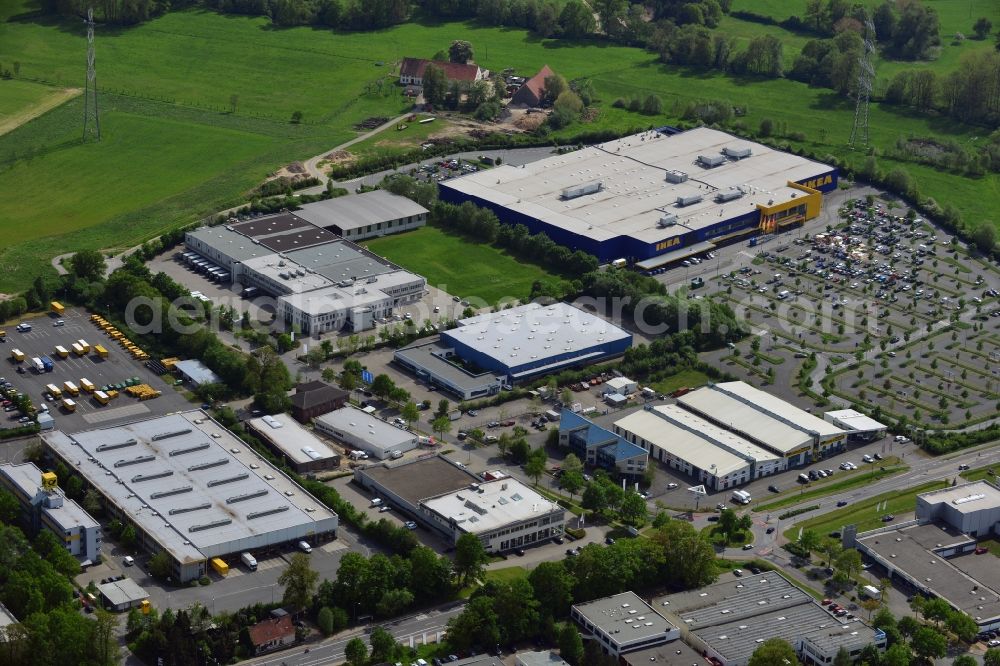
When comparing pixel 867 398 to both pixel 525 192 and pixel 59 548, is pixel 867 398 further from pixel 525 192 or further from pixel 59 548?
pixel 59 548

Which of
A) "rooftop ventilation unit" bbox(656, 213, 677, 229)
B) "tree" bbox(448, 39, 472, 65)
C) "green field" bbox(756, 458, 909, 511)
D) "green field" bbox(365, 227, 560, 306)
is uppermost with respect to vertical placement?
"tree" bbox(448, 39, 472, 65)

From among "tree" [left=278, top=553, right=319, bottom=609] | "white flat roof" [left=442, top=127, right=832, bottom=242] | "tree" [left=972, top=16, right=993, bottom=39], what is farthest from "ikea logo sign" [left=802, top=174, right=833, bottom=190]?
"tree" [left=278, top=553, right=319, bottom=609]

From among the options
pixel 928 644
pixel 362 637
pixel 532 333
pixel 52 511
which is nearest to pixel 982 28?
pixel 532 333

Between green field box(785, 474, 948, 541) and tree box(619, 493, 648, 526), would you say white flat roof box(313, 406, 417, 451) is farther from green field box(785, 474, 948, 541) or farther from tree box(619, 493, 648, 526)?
green field box(785, 474, 948, 541)

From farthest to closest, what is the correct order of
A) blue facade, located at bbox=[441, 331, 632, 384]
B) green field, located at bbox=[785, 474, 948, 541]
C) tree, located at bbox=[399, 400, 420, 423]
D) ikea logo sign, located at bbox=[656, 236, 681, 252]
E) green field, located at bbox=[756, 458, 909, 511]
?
ikea logo sign, located at bbox=[656, 236, 681, 252], blue facade, located at bbox=[441, 331, 632, 384], tree, located at bbox=[399, 400, 420, 423], green field, located at bbox=[756, 458, 909, 511], green field, located at bbox=[785, 474, 948, 541]

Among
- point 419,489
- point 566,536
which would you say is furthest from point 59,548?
point 566,536

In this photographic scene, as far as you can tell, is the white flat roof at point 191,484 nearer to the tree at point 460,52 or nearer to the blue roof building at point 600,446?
the blue roof building at point 600,446
